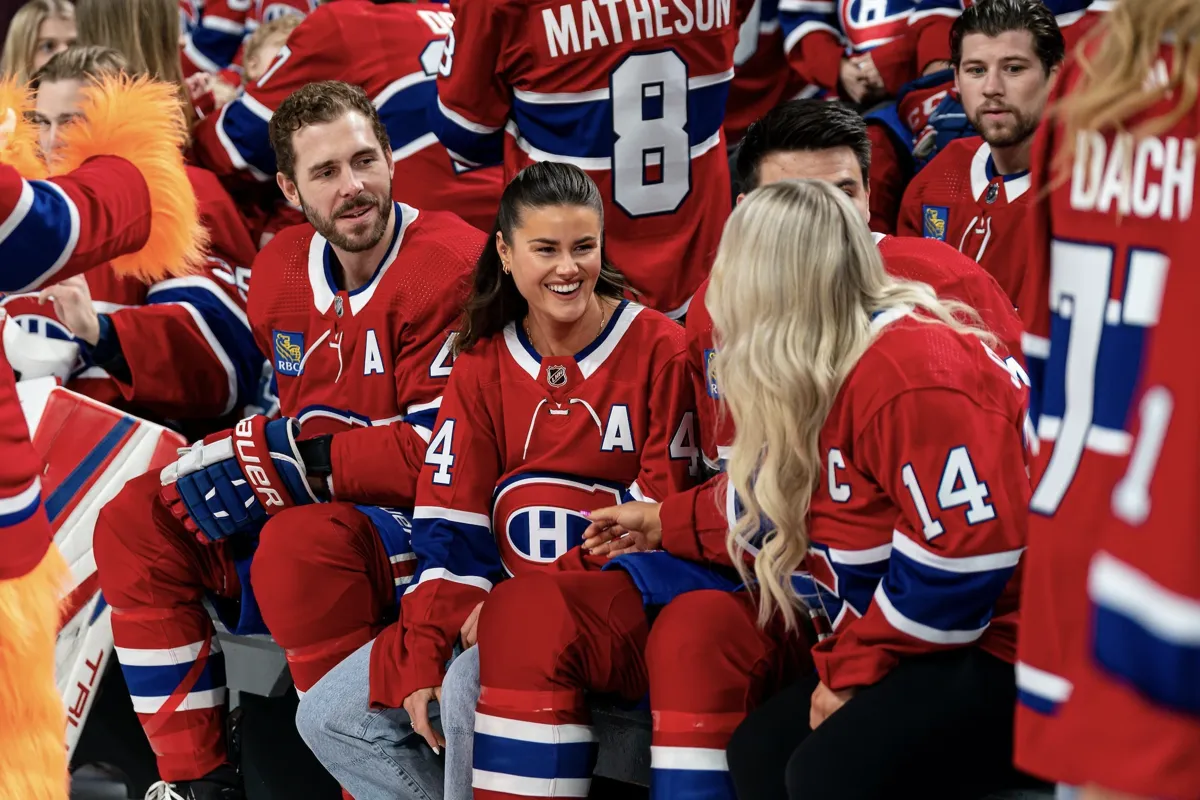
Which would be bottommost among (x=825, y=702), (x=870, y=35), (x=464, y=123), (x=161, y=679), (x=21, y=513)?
(x=161, y=679)

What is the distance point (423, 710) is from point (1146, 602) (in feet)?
5.04

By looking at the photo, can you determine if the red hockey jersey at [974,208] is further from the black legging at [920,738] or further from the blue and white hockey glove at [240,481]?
the blue and white hockey glove at [240,481]

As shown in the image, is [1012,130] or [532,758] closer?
[532,758]

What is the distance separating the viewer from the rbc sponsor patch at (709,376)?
216cm

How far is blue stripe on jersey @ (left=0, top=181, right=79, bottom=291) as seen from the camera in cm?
186

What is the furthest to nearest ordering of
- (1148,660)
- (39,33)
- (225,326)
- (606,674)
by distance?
(39,33), (225,326), (606,674), (1148,660)

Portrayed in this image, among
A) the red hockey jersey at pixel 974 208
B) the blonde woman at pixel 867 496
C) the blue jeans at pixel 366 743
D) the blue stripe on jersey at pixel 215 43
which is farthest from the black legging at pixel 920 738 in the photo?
the blue stripe on jersey at pixel 215 43

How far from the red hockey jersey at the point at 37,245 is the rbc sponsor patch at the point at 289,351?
A: 72 centimetres

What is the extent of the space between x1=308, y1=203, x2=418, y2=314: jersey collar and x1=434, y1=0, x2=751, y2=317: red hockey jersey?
35cm

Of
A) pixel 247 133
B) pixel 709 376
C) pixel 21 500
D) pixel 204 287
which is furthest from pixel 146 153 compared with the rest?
pixel 247 133

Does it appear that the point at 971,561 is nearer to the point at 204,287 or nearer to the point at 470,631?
the point at 470,631

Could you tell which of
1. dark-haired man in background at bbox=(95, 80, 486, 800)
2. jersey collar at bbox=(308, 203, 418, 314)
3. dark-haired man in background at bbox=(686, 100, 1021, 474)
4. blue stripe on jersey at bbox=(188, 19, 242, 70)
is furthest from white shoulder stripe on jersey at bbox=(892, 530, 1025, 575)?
blue stripe on jersey at bbox=(188, 19, 242, 70)

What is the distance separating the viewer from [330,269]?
108 inches

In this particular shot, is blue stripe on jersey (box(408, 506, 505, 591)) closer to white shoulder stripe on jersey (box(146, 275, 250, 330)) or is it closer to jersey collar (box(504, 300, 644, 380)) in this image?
jersey collar (box(504, 300, 644, 380))
